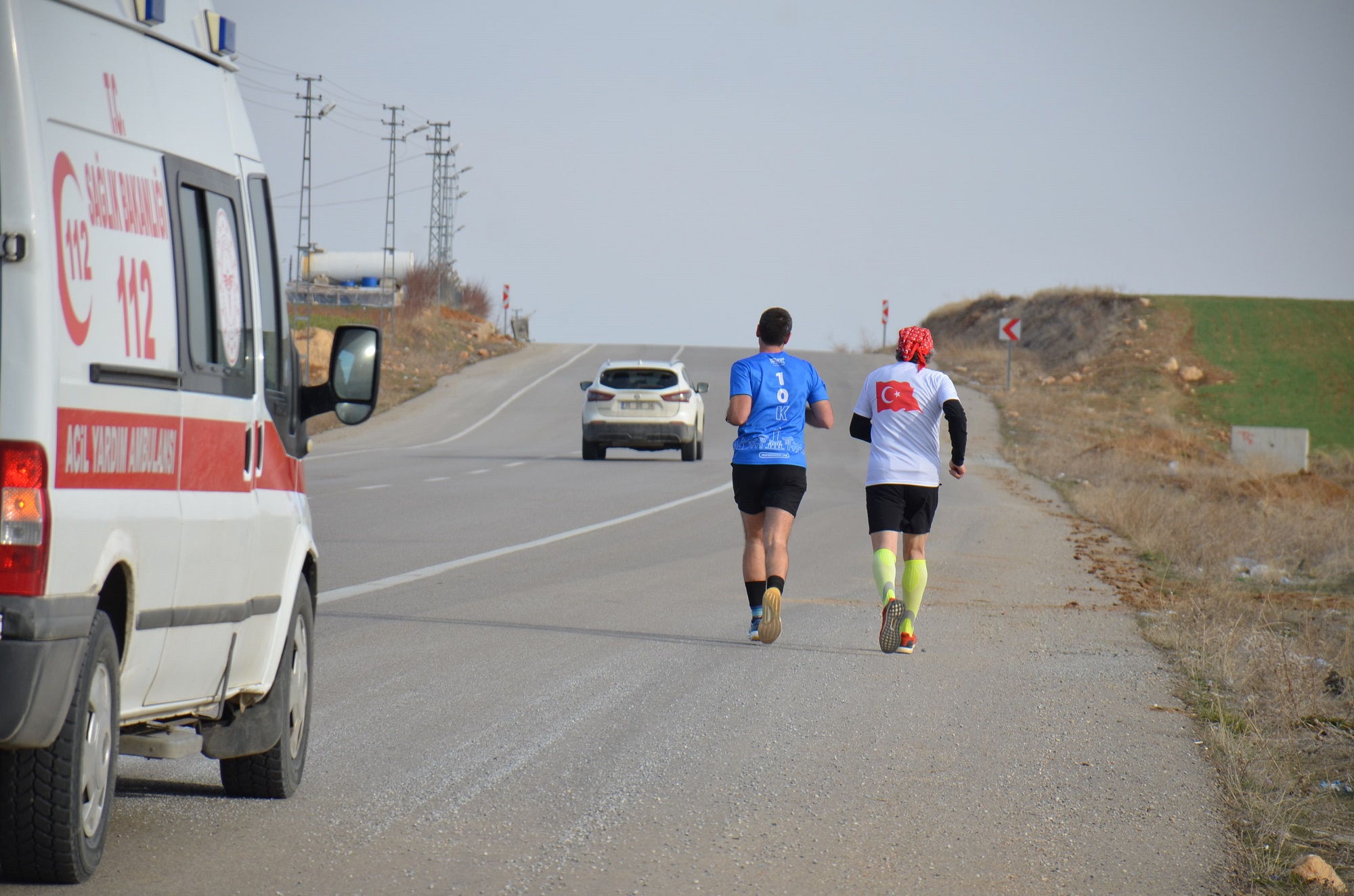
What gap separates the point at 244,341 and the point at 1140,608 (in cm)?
829

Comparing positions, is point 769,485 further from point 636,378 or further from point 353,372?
point 636,378

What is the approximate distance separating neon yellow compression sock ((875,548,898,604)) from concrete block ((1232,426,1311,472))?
26.2 m

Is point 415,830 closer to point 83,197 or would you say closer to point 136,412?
point 136,412

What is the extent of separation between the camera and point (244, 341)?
4.86m

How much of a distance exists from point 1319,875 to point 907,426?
4929 millimetres

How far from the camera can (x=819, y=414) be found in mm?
9609

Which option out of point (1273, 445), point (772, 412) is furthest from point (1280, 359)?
point (772, 412)

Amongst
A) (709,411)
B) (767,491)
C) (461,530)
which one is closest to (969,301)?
(709,411)

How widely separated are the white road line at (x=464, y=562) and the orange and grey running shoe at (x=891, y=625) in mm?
3831

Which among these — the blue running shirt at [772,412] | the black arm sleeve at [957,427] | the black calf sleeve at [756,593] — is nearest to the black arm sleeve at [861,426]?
the blue running shirt at [772,412]

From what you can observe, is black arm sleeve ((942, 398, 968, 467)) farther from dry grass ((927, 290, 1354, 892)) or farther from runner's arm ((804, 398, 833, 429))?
dry grass ((927, 290, 1354, 892))

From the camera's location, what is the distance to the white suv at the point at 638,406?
2888cm

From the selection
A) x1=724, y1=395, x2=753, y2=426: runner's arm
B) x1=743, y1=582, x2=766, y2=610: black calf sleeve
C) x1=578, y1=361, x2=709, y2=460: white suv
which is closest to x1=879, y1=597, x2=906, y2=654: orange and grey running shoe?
x1=743, y1=582, x2=766, y2=610: black calf sleeve

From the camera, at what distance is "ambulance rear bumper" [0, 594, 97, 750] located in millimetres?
3566
